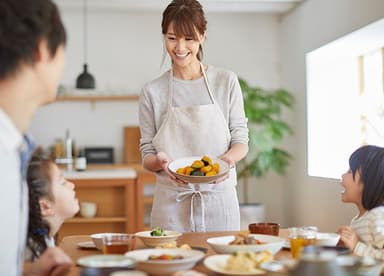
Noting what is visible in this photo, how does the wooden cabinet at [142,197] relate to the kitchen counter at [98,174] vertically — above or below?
below

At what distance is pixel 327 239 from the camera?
1.77 metres

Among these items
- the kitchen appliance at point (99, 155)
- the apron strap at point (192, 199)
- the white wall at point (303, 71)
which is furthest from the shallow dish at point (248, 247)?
the kitchen appliance at point (99, 155)

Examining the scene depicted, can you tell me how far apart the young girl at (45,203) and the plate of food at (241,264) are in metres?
0.49

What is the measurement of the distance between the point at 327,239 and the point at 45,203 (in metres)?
0.80

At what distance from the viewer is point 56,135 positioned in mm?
6383

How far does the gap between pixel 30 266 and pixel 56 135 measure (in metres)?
4.91

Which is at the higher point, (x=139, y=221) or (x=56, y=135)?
(x=56, y=135)

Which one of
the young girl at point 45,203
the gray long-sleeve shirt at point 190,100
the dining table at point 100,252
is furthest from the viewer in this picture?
the gray long-sleeve shirt at point 190,100

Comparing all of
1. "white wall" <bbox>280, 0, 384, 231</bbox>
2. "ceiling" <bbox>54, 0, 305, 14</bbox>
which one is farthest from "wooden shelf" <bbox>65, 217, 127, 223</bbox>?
"ceiling" <bbox>54, 0, 305, 14</bbox>

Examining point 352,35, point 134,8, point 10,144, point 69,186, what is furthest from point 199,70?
point 134,8

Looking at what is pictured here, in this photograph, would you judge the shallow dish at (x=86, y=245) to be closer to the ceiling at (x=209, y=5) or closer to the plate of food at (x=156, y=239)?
the plate of food at (x=156, y=239)

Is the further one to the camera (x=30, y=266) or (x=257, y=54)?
(x=257, y=54)

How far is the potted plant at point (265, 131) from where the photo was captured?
5.84 m

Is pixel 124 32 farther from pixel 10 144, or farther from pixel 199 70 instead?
pixel 10 144
